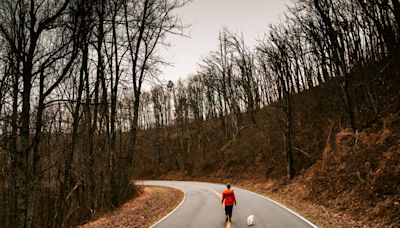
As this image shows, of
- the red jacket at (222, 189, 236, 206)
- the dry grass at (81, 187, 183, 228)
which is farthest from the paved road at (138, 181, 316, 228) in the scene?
the dry grass at (81, 187, 183, 228)

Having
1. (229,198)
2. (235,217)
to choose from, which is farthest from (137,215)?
(229,198)

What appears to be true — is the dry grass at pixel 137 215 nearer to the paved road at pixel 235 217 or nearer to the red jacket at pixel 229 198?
the paved road at pixel 235 217

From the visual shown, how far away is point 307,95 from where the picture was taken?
119 feet

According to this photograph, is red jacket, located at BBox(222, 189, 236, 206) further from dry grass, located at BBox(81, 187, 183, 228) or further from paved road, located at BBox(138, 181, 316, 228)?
dry grass, located at BBox(81, 187, 183, 228)

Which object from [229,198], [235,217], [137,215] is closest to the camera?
[229,198]

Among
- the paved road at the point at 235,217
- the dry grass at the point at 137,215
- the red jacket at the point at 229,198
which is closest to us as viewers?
the paved road at the point at 235,217

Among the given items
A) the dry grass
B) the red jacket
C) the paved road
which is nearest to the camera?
the paved road

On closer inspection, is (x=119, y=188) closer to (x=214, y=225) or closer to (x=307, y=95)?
(x=214, y=225)

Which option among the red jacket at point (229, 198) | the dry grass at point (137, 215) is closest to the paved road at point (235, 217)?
the red jacket at point (229, 198)

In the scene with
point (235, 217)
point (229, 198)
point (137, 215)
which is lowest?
point (235, 217)

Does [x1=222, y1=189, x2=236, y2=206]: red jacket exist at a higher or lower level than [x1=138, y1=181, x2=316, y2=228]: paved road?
higher

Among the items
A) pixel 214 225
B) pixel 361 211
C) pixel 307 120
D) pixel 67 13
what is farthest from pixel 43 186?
pixel 307 120

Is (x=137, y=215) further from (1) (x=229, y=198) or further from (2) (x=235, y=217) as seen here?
A: (1) (x=229, y=198)

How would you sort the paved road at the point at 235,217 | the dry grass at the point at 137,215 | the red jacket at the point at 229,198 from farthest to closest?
the dry grass at the point at 137,215
the red jacket at the point at 229,198
the paved road at the point at 235,217
